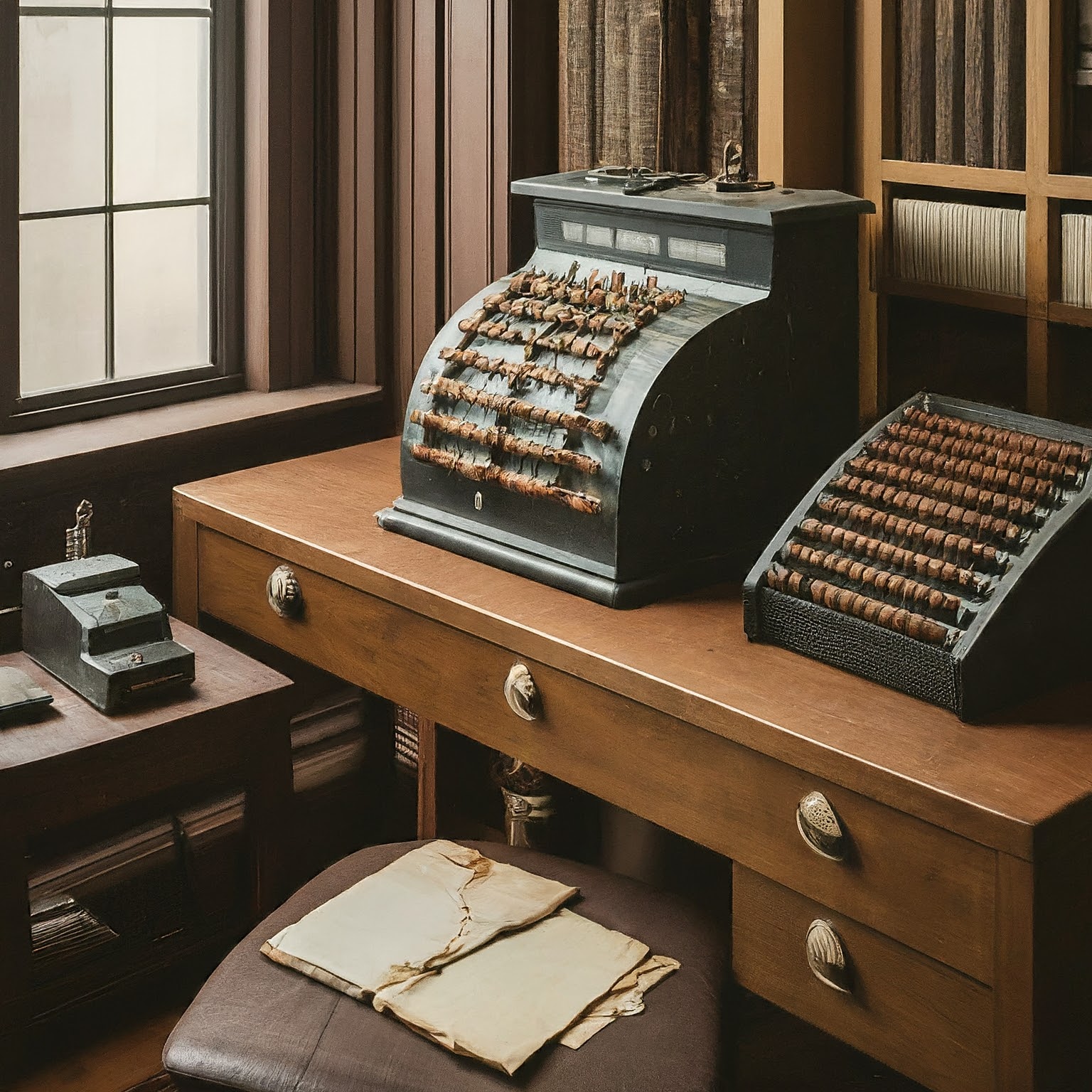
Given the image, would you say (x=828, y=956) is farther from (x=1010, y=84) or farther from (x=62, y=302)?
(x=62, y=302)

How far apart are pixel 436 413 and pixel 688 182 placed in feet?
1.65

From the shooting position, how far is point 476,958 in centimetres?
169

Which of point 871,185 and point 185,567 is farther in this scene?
point 185,567

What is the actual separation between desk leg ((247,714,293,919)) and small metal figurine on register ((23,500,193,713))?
0.16 metres

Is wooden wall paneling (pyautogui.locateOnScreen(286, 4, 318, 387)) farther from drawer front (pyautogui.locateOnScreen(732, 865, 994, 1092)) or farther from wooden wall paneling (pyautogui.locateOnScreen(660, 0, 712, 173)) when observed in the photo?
drawer front (pyautogui.locateOnScreen(732, 865, 994, 1092))

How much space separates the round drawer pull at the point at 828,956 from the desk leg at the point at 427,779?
1141 millimetres

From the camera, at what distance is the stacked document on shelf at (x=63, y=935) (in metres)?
2.34

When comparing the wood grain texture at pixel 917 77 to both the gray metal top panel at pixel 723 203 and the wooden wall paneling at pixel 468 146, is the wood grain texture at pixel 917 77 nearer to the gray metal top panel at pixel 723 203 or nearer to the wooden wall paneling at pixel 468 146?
the gray metal top panel at pixel 723 203

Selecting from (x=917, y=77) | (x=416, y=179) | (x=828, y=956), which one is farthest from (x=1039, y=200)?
(x=416, y=179)

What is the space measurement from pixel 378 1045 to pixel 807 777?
54 centimetres

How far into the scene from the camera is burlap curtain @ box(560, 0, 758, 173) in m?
2.33

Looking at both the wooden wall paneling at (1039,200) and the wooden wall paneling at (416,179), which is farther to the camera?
the wooden wall paneling at (416,179)

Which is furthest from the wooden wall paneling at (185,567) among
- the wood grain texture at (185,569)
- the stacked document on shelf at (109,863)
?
the stacked document on shelf at (109,863)

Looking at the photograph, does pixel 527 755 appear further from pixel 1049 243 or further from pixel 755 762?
pixel 1049 243
